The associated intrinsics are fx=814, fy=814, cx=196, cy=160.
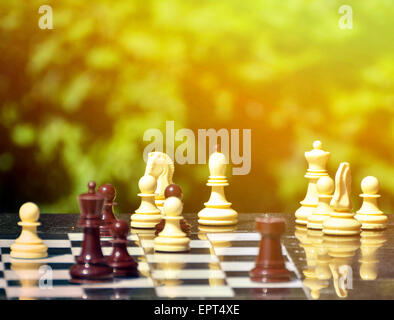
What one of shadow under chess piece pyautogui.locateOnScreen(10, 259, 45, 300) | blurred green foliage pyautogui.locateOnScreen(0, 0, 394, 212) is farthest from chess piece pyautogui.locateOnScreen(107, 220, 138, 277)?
blurred green foliage pyautogui.locateOnScreen(0, 0, 394, 212)

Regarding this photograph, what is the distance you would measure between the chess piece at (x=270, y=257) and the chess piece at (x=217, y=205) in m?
1.13

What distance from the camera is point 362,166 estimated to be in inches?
187

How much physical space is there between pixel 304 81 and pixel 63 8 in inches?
56.6

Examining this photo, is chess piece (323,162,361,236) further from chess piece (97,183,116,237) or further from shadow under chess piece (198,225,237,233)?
chess piece (97,183,116,237)

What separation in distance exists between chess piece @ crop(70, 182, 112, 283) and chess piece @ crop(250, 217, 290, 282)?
1.50 feet

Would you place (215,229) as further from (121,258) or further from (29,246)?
(121,258)

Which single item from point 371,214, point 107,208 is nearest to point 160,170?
point 107,208

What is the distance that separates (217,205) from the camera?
374cm

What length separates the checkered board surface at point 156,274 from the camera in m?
2.23

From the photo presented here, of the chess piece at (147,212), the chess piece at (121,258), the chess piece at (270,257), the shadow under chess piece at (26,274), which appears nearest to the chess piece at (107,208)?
the chess piece at (147,212)

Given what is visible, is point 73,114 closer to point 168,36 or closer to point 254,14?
point 168,36
